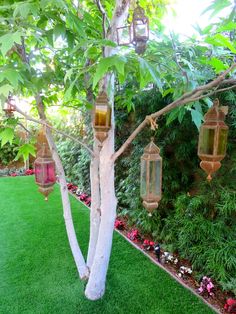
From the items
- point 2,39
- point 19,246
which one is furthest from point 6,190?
point 2,39

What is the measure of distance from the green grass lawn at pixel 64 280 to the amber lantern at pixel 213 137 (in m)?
1.32

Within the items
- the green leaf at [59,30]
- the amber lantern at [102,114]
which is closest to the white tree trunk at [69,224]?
the amber lantern at [102,114]

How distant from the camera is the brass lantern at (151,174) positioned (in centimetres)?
111

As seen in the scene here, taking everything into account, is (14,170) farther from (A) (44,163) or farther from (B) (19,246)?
(A) (44,163)

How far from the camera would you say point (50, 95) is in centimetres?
183

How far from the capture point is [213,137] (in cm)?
101

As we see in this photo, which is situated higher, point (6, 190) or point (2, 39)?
point (2, 39)

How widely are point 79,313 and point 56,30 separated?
174cm

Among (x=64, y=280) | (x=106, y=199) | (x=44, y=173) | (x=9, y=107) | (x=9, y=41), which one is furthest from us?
(x=64, y=280)

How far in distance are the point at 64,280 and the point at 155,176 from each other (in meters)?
1.45

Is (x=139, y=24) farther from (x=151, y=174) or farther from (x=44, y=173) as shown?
(x=44, y=173)

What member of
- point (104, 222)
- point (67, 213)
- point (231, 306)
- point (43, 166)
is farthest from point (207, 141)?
point (231, 306)

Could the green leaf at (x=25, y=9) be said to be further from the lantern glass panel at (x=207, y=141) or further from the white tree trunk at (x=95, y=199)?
the white tree trunk at (x=95, y=199)

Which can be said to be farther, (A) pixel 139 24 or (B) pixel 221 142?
(A) pixel 139 24
